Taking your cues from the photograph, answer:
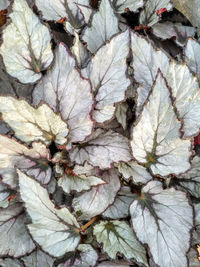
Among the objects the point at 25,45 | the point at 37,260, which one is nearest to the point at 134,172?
the point at 37,260

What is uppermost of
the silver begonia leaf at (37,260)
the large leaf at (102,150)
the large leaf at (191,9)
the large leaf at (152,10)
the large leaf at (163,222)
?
the large leaf at (152,10)

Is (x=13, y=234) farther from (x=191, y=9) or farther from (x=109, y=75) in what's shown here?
(x=191, y=9)

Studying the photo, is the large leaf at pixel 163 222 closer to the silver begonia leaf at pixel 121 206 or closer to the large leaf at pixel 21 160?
the silver begonia leaf at pixel 121 206

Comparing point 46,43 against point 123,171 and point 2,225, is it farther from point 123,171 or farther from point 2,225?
point 2,225

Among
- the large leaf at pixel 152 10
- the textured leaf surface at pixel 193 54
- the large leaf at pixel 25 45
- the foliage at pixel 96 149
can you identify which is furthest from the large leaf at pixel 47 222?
the large leaf at pixel 152 10

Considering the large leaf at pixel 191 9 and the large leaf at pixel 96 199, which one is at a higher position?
the large leaf at pixel 191 9

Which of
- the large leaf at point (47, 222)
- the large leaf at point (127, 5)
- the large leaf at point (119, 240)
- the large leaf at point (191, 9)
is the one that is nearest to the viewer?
the large leaf at point (47, 222)

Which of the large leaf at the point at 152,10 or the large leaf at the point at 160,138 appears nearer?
the large leaf at the point at 160,138

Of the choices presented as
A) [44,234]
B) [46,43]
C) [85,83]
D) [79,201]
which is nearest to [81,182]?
[79,201]
